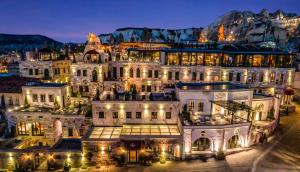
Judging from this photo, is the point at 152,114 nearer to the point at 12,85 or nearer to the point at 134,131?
the point at 134,131

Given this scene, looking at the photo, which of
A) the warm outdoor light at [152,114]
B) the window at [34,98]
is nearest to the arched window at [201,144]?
the warm outdoor light at [152,114]

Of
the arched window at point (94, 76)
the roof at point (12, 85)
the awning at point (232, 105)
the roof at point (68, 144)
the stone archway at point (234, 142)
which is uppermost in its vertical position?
the arched window at point (94, 76)

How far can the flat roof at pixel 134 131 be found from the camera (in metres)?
35.5

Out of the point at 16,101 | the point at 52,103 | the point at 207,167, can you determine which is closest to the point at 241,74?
the point at 207,167

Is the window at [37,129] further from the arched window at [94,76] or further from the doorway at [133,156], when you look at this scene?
the doorway at [133,156]

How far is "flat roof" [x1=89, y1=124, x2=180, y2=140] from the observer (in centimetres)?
3553

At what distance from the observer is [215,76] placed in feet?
188

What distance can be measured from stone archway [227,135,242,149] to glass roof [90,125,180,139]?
8666 millimetres

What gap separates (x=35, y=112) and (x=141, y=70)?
27.0m

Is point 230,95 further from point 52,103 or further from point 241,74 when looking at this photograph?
point 52,103

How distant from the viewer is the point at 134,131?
1449 inches

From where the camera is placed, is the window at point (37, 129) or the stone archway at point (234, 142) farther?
the window at point (37, 129)

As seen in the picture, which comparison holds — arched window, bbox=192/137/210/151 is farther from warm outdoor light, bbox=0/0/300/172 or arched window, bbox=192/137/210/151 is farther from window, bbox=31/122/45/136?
window, bbox=31/122/45/136

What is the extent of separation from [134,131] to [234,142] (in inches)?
658
